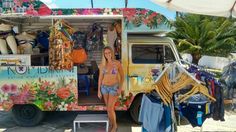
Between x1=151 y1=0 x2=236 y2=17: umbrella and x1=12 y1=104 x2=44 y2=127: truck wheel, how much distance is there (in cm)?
392

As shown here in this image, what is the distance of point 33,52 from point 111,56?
2.42 metres

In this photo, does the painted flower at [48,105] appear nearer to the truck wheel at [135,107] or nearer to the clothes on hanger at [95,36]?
the truck wheel at [135,107]

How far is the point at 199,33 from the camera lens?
17422 millimetres

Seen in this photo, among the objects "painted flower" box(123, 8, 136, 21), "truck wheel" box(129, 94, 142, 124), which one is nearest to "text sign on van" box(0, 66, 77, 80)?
"truck wheel" box(129, 94, 142, 124)

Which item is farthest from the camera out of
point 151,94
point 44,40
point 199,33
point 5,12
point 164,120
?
point 199,33

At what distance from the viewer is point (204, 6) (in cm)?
536

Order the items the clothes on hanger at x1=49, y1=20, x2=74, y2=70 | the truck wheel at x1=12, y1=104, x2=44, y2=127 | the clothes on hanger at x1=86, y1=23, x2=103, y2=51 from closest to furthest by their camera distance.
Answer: the clothes on hanger at x1=49, y1=20, x2=74, y2=70 < the truck wheel at x1=12, y1=104, x2=44, y2=127 < the clothes on hanger at x1=86, y1=23, x2=103, y2=51

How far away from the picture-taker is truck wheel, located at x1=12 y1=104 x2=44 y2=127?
7.61 metres

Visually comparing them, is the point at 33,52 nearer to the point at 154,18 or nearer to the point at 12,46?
the point at 12,46

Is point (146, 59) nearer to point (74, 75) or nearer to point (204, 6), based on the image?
point (74, 75)

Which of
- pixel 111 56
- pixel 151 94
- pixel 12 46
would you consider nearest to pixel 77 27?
pixel 12 46

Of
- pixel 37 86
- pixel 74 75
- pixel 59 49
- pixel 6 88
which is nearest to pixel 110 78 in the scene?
pixel 74 75

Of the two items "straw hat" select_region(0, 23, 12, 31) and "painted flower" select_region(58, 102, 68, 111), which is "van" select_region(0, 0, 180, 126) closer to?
"painted flower" select_region(58, 102, 68, 111)

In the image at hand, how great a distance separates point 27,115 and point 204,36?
39.0 feet
